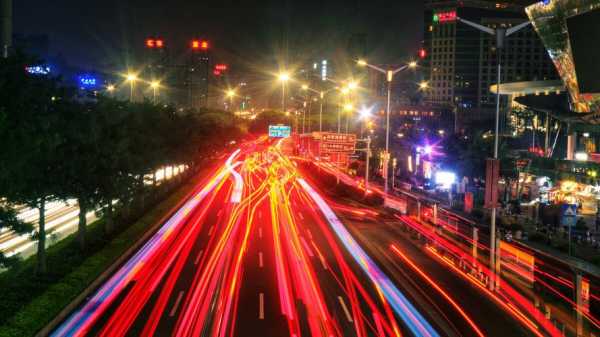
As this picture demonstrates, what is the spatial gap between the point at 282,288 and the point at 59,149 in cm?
1055

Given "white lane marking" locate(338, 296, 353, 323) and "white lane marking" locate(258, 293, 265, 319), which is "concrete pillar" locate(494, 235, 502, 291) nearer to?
"white lane marking" locate(338, 296, 353, 323)

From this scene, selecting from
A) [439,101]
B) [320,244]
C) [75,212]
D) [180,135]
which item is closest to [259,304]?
[320,244]

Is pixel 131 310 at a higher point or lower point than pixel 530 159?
lower

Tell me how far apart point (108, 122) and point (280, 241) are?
9722mm

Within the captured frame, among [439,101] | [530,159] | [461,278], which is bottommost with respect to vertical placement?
[461,278]

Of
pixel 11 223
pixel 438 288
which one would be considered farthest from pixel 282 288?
pixel 11 223

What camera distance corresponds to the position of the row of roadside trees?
665 inches

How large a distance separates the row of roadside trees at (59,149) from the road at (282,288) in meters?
3.21

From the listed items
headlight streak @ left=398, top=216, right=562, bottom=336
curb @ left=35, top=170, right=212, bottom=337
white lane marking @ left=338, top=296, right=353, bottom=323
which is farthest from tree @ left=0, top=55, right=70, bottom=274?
headlight streak @ left=398, top=216, right=562, bottom=336

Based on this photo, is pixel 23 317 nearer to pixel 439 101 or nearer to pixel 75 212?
pixel 75 212

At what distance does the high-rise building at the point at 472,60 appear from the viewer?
168 m

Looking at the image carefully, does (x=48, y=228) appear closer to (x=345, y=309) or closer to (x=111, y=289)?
(x=111, y=289)

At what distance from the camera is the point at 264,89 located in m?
185

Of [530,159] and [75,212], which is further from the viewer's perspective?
[530,159]
